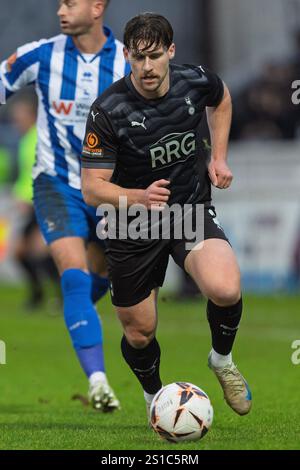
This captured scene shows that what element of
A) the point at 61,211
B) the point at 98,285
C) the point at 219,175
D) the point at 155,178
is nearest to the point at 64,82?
the point at 61,211

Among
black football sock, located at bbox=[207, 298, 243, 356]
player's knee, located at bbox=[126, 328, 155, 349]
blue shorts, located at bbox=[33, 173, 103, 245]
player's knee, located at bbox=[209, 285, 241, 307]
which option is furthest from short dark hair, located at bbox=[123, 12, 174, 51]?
blue shorts, located at bbox=[33, 173, 103, 245]

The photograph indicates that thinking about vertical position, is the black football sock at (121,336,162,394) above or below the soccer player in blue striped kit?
below

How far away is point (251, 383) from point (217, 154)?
268 cm

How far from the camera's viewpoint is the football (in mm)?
5984

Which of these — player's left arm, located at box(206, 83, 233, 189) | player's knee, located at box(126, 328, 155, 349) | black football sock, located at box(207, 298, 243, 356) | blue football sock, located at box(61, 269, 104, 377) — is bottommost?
blue football sock, located at box(61, 269, 104, 377)

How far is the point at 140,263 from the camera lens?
Answer: 6.71 meters

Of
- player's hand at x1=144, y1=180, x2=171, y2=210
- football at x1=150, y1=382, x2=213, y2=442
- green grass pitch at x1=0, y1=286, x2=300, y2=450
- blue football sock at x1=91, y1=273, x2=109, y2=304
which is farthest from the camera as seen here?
blue football sock at x1=91, y1=273, x2=109, y2=304

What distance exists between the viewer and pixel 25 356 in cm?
1140

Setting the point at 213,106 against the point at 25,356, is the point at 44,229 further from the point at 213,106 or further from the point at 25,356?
the point at 25,356

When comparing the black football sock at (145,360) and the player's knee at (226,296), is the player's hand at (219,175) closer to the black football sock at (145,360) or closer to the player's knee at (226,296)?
the player's knee at (226,296)

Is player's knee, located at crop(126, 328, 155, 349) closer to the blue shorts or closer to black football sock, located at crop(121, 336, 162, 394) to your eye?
black football sock, located at crop(121, 336, 162, 394)

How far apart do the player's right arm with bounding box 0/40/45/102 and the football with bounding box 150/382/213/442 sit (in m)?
2.68

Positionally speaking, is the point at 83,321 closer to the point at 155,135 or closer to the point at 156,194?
the point at 155,135
